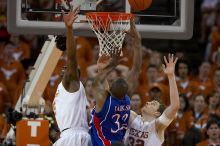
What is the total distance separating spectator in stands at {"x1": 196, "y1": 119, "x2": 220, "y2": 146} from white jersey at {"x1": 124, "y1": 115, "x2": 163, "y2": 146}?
3.12 m

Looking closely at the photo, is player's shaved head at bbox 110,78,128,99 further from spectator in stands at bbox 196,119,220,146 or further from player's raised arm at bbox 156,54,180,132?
spectator in stands at bbox 196,119,220,146

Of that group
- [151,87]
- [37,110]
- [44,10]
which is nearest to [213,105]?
[151,87]

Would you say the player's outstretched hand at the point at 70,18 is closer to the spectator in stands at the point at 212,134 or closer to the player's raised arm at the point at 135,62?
the player's raised arm at the point at 135,62

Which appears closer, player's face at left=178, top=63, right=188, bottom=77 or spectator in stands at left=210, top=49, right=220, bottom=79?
player's face at left=178, top=63, right=188, bottom=77

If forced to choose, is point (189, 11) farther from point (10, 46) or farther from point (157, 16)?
point (10, 46)

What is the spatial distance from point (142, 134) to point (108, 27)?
1.13 meters

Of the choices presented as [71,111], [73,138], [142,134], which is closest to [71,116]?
[71,111]

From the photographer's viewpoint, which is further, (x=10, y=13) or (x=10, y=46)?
(x=10, y=46)

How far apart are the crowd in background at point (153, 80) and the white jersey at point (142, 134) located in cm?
305

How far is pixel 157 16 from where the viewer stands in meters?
8.05

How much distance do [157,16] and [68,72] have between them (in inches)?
55.1

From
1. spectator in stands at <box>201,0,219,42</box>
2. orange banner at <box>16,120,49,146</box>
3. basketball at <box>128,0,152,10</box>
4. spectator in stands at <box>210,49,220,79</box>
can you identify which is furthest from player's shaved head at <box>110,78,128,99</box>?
spectator in stands at <box>201,0,219,42</box>

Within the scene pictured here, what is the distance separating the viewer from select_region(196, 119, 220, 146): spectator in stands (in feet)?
34.4

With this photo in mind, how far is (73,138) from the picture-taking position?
288 inches
